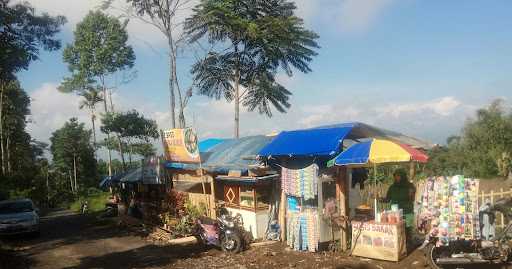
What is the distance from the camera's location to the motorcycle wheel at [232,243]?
12281 mm

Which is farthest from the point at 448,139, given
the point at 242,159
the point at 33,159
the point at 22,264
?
the point at 33,159

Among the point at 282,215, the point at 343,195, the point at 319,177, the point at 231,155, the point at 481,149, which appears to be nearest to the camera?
the point at 343,195

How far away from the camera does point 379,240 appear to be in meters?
9.95

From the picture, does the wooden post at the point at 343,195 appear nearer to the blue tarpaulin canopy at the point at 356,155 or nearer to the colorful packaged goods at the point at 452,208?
the blue tarpaulin canopy at the point at 356,155

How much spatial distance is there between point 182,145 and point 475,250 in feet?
32.5

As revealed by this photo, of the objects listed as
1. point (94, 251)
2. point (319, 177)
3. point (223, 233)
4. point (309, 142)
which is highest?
point (309, 142)

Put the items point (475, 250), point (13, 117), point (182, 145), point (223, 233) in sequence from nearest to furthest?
point (475, 250), point (223, 233), point (182, 145), point (13, 117)

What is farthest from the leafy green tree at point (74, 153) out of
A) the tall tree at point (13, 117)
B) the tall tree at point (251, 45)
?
the tall tree at point (251, 45)

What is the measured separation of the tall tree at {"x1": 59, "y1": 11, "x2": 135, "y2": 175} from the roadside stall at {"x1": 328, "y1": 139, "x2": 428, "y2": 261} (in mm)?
25736

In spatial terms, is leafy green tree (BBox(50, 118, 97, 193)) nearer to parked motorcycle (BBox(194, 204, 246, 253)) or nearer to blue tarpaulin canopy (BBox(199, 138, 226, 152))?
blue tarpaulin canopy (BBox(199, 138, 226, 152))

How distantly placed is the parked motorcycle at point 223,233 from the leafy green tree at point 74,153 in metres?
40.2

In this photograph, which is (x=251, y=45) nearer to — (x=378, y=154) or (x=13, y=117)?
(x=378, y=154)

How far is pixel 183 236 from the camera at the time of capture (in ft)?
49.4

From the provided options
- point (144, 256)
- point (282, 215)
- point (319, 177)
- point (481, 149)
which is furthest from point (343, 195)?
point (481, 149)
